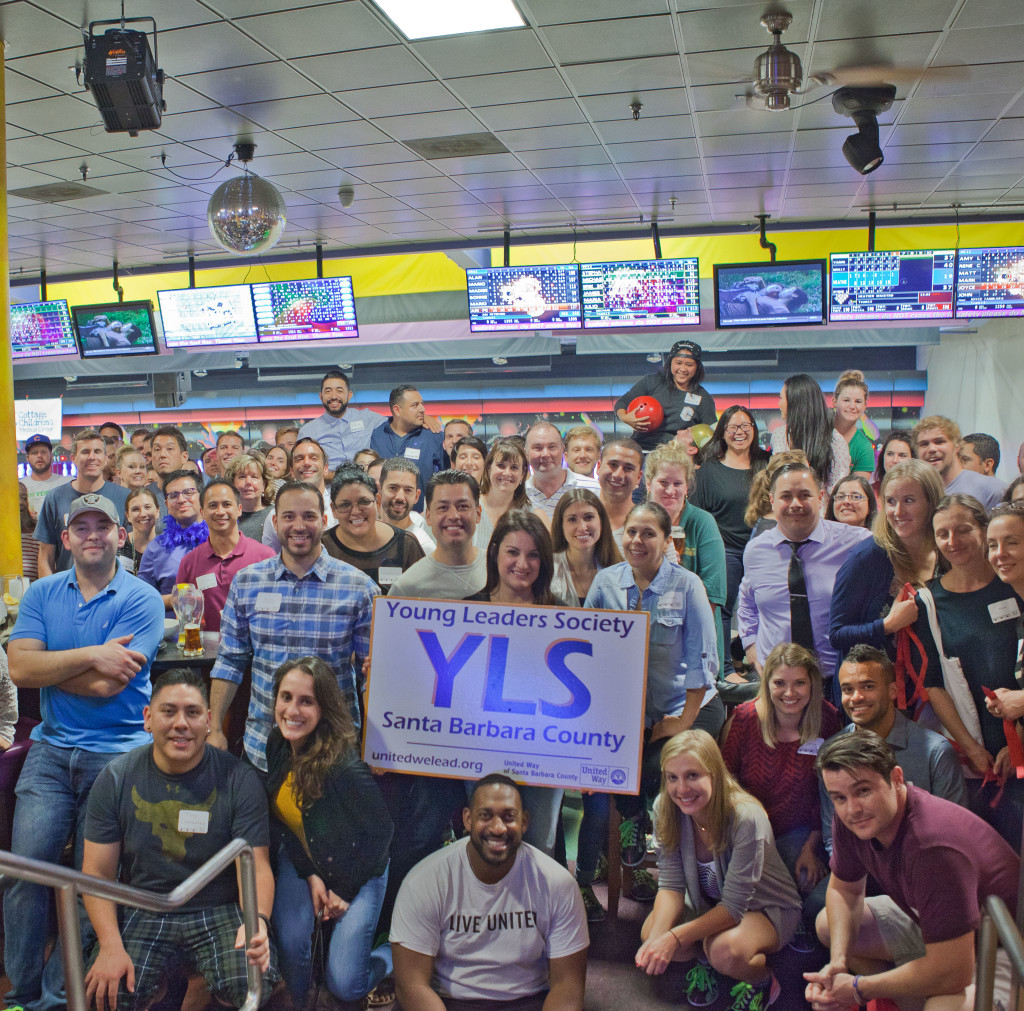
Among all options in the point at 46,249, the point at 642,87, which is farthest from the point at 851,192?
the point at 46,249

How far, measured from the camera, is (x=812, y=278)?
273 inches

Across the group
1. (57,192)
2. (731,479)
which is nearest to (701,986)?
(731,479)

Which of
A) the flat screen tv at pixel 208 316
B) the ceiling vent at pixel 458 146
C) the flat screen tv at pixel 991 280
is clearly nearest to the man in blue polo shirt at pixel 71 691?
the ceiling vent at pixel 458 146

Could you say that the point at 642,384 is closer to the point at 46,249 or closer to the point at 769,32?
the point at 769,32

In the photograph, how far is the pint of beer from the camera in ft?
11.8

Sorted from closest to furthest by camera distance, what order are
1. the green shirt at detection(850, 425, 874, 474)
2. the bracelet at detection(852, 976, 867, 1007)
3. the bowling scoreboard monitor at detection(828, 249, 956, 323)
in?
the bracelet at detection(852, 976, 867, 1007) → the green shirt at detection(850, 425, 874, 474) → the bowling scoreboard monitor at detection(828, 249, 956, 323)

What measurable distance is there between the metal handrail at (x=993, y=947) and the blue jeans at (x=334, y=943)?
184cm

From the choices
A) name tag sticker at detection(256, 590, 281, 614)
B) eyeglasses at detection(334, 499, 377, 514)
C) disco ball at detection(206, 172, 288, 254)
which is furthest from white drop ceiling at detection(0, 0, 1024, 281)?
name tag sticker at detection(256, 590, 281, 614)

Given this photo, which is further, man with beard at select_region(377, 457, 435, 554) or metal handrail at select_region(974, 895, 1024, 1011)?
man with beard at select_region(377, 457, 435, 554)

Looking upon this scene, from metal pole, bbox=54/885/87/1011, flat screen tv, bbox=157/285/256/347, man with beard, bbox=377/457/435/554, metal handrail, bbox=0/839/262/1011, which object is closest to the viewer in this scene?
metal handrail, bbox=0/839/262/1011

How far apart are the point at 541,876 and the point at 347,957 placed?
28.0 inches

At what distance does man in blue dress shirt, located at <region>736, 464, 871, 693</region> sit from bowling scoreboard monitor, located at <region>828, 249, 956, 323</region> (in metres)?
3.76

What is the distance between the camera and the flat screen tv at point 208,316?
8.14 m

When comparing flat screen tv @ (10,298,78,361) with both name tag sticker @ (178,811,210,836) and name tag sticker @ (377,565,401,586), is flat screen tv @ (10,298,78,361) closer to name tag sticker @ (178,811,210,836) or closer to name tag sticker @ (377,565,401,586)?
name tag sticker @ (377,565,401,586)
